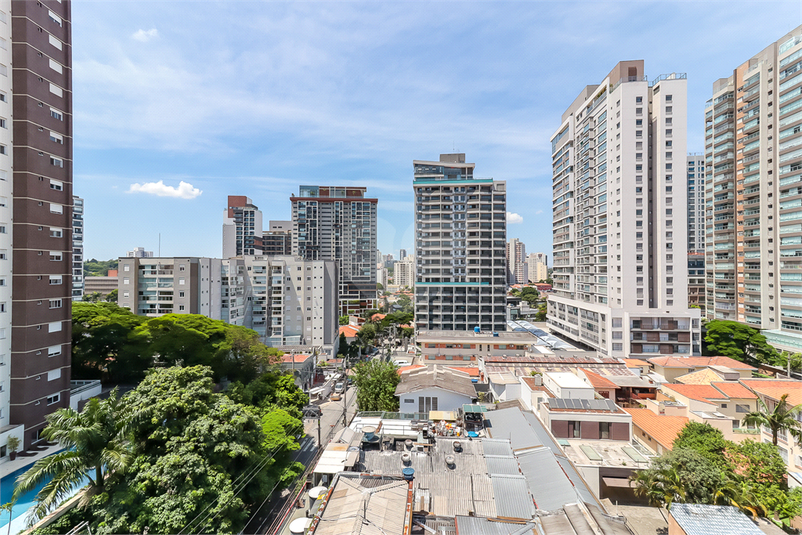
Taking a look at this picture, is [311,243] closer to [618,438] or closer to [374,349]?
[374,349]

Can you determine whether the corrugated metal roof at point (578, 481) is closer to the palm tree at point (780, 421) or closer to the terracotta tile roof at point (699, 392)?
the palm tree at point (780, 421)

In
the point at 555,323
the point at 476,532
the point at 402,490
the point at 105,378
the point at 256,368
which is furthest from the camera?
the point at 555,323

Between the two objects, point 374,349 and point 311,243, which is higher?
point 311,243

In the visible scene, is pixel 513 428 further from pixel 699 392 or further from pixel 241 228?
pixel 241 228

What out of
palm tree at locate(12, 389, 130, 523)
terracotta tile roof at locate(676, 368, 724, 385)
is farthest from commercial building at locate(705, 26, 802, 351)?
palm tree at locate(12, 389, 130, 523)

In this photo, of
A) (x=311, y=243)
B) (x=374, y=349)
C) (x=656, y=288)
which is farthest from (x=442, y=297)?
(x=311, y=243)

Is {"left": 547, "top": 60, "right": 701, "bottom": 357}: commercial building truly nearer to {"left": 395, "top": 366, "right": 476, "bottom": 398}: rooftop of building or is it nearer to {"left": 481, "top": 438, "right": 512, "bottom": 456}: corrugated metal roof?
{"left": 395, "top": 366, "right": 476, "bottom": 398}: rooftop of building
